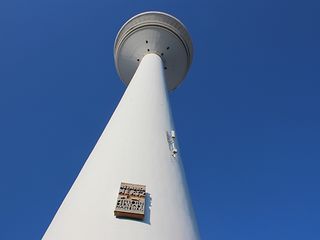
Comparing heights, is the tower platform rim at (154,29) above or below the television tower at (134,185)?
above

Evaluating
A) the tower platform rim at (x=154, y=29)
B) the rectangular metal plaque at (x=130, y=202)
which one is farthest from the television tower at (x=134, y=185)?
the tower platform rim at (x=154, y=29)

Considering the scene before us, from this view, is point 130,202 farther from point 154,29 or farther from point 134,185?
point 154,29

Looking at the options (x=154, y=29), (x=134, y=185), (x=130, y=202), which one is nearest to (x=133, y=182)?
(x=134, y=185)

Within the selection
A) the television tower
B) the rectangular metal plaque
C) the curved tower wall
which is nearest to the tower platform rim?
the television tower

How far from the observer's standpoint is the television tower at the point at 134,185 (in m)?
4.39

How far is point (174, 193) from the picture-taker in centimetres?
550

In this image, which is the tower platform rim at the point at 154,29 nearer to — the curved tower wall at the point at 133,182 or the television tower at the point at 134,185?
the television tower at the point at 134,185

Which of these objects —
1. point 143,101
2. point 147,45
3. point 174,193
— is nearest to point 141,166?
point 174,193

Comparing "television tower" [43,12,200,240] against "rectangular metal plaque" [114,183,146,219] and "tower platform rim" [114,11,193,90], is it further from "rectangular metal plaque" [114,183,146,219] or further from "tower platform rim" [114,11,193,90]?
"tower platform rim" [114,11,193,90]

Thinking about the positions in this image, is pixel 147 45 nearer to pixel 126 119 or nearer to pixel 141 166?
pixel 126 119

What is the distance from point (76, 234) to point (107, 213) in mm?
556

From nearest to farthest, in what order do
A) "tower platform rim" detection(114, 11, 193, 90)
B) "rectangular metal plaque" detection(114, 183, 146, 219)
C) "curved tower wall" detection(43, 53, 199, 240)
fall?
"curved tower wall" detection(43, 53, 199, 240) < "rectangular metal plaque" detection(114, 183, 146, 219) < "tower platform rim" detection(114, 11, 193, 90)

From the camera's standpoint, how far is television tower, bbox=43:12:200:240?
14.4 ft

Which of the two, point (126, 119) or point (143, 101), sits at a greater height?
point (143, 101)
